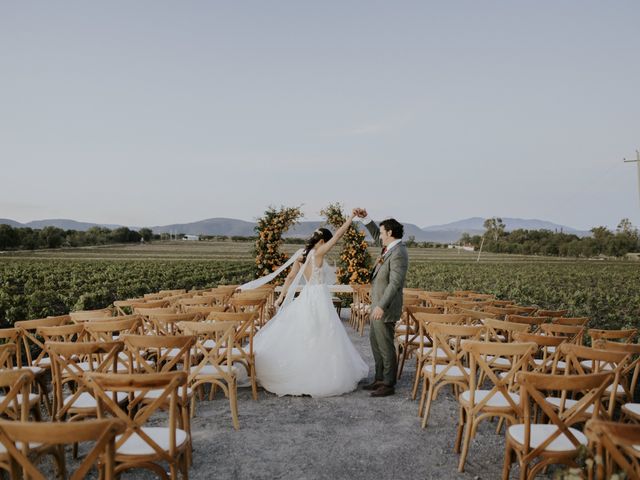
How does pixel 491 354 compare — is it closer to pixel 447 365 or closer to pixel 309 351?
pixel 447 365

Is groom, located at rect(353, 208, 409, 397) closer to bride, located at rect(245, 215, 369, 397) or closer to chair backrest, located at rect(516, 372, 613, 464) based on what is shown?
bride, located at rect(245, 215, 369, 397)

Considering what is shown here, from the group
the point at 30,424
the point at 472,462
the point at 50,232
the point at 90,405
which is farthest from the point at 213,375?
the point at 50,232

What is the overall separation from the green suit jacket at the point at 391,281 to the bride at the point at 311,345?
2.21 ft

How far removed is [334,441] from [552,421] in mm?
2167

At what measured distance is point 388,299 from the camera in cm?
607

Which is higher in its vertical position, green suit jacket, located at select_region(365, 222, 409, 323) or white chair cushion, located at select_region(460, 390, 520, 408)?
green suit jacket, located at select_region(365, 222, 409, 323)

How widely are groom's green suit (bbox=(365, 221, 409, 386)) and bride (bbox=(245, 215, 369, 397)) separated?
1.62ft

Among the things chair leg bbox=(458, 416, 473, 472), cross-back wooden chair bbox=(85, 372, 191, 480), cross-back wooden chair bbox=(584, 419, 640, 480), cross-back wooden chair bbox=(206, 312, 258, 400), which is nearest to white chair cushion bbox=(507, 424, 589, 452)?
chair leg bbox=(458, 416, 473, 472)

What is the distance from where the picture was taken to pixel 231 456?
4414 millimetres

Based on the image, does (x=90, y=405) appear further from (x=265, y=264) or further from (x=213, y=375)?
(x=265, y=264)

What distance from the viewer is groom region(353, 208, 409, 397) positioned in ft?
19.9

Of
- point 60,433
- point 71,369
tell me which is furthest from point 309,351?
point 60,433

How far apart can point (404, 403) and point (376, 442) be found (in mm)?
1409

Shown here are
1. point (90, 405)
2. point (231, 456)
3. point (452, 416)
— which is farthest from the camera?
point (452, 416)
